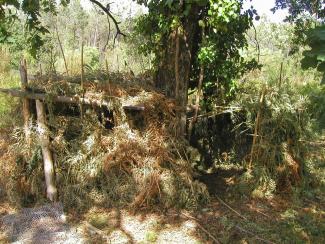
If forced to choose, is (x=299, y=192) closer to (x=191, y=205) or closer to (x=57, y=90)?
(x=191, y=205)

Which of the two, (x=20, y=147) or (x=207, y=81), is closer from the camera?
(x=20, y=147)

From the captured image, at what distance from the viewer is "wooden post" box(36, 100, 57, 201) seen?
14.6 feet

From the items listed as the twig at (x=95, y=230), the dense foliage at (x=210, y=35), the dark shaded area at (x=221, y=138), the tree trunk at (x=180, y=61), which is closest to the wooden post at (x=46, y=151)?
the twig at (x=95, y=230)

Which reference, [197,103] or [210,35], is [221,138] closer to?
[197,103]

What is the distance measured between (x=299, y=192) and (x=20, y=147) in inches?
132

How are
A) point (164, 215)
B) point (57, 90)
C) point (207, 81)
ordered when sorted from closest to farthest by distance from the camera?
point (164, 215) < point (57, 90) < point (207, 81)

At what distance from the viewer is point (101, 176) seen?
179 inches

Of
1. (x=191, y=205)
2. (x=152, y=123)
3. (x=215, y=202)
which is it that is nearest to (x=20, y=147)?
(x=152, y=123)

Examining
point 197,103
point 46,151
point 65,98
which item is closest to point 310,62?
point 197,103

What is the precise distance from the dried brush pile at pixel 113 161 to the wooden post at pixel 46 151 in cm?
8

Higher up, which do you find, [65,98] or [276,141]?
[65,98]

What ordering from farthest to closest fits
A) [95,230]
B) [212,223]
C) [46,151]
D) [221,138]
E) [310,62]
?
[221,138], [46,151], [212,223], [95,230], [310,62]

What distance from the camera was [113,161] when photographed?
4520 mm

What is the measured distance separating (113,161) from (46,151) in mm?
750
